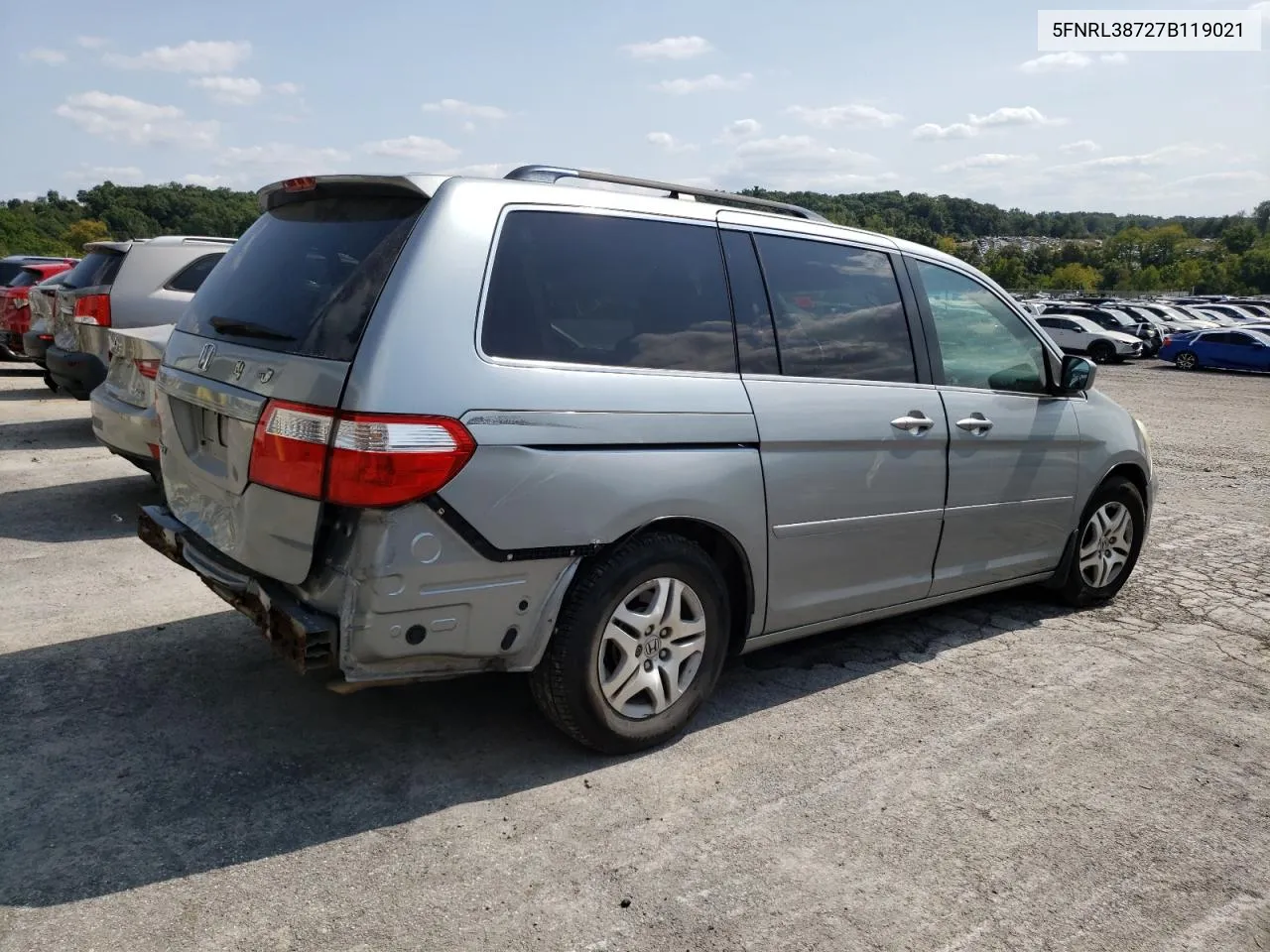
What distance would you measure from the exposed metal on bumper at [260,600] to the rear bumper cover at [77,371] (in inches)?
170

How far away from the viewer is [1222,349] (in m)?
29.5

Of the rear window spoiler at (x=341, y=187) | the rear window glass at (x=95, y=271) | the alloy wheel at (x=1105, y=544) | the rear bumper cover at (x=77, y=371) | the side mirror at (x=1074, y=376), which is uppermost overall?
the rear window glass at (x=95, y=271)

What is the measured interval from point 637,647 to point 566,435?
816 mm

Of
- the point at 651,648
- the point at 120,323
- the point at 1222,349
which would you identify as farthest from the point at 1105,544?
the point at 1222,349

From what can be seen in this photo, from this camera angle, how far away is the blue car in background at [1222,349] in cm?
2906

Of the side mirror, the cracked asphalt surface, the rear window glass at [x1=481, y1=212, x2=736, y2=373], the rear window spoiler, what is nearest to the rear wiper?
the rear window spoiler

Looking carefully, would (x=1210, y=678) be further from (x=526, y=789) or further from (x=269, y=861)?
(x=269, y=861)

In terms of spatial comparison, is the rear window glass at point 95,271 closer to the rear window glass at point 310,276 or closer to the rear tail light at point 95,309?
the rear tail light at point 95,309

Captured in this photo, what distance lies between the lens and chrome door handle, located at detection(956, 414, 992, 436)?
4570 mm

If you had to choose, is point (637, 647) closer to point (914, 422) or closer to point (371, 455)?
point (371, 455)

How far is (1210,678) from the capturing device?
4.62 m

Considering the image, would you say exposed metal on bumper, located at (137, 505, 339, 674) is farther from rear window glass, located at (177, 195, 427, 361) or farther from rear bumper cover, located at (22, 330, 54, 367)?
rear bumper cover, located at (22, 330, 54, 367)

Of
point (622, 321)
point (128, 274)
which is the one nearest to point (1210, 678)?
point (622, 321)

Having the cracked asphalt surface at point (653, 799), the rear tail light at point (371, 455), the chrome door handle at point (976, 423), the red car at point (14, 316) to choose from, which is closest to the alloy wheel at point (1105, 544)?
the cracked asphalt surface at point (653, 799)
